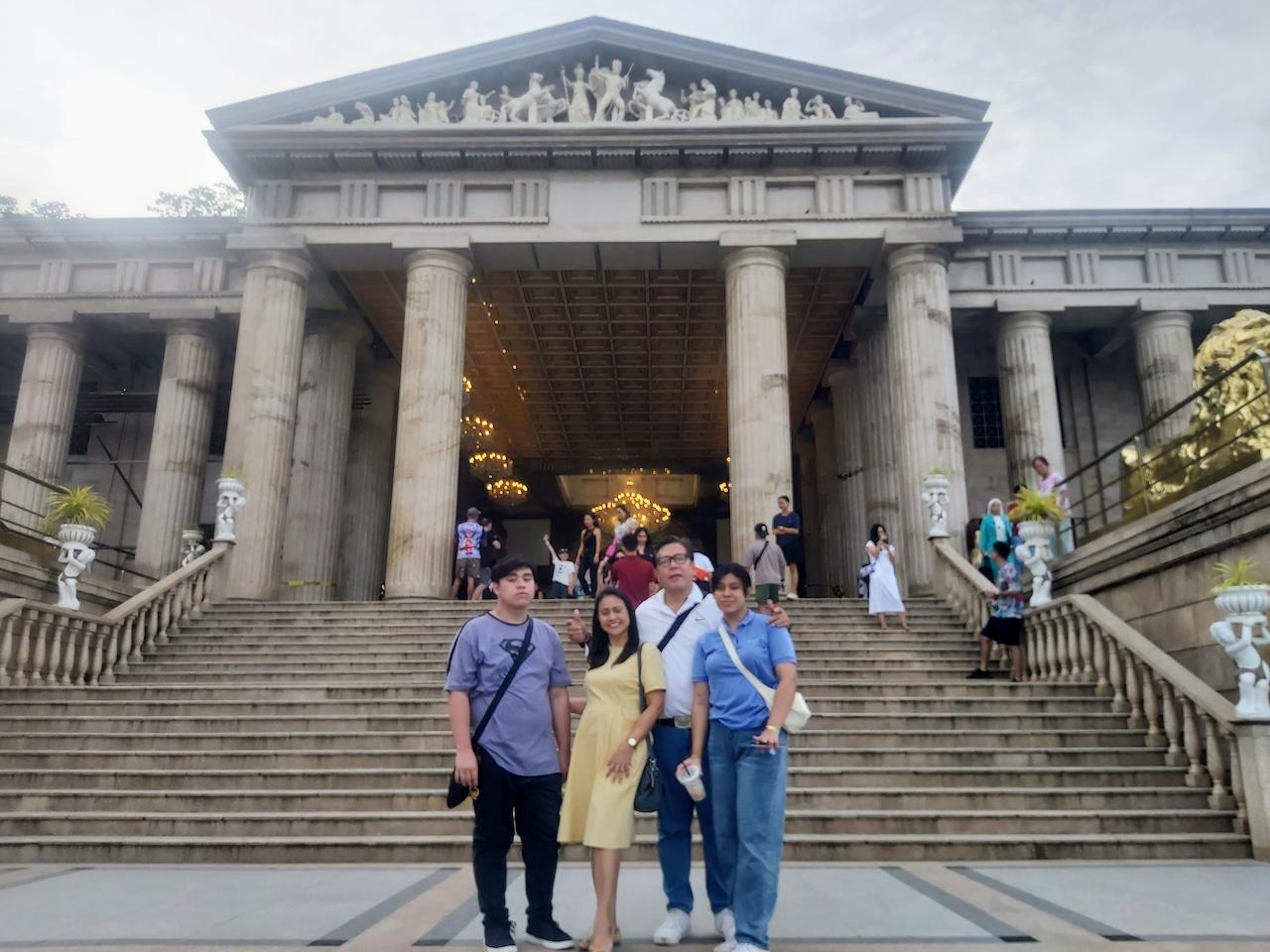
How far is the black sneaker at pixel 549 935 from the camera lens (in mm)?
4211

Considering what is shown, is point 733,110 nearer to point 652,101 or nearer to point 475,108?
point 652,101

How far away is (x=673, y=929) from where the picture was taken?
4312mm

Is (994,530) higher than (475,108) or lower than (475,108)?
lower

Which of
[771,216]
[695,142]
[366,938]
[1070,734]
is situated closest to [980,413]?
[771,216]

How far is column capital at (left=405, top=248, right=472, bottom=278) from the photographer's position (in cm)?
1981

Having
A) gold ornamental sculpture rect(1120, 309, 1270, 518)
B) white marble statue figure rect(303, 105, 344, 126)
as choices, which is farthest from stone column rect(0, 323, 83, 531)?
gold ornamental sculpture rect(1120, 309, 1270, 518)

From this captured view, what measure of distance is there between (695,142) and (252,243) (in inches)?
398

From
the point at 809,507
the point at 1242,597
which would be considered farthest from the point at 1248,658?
the point at 809,507

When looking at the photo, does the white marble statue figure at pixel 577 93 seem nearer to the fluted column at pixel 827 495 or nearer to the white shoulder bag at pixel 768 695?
the fluted column at pixel 827 495

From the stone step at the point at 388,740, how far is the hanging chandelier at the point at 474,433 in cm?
1654

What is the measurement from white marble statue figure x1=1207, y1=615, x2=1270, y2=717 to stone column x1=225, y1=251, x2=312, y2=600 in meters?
16.3

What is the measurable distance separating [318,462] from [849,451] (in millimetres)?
14387

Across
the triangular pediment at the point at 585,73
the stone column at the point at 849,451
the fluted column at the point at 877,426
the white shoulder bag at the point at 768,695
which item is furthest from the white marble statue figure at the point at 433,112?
the white shoulder bag at the point at 768,695

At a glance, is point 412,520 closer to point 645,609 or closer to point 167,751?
point 167,751
